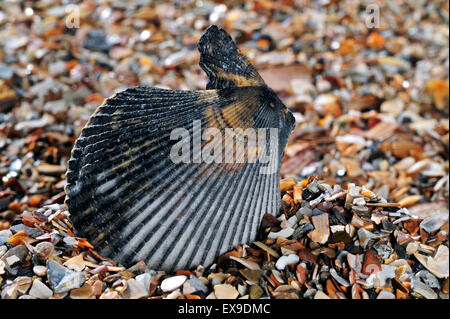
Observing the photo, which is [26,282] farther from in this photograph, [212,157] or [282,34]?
[282,34]

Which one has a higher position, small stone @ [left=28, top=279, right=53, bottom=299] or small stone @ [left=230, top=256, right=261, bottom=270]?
small stone @ [left=28, top=279, right=53, bottom=299]

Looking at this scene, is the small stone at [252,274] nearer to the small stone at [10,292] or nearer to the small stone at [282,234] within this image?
the small stone at [282,234]

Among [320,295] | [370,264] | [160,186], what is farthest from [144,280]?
[370,264]

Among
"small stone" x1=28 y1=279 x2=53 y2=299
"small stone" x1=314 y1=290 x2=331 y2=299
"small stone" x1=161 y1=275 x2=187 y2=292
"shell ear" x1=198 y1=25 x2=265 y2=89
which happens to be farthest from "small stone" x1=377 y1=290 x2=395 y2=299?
"small stone" x1=28 y1=279 x2=53 y2=299

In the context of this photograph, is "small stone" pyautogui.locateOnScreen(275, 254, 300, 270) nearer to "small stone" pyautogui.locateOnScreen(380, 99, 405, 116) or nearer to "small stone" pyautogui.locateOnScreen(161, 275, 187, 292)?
"small stone" pyautogui.locateOnScreen(161, 275, 187, 292)

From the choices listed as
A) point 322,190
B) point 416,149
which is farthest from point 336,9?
point 322,190

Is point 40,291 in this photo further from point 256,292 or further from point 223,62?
point 223,62
